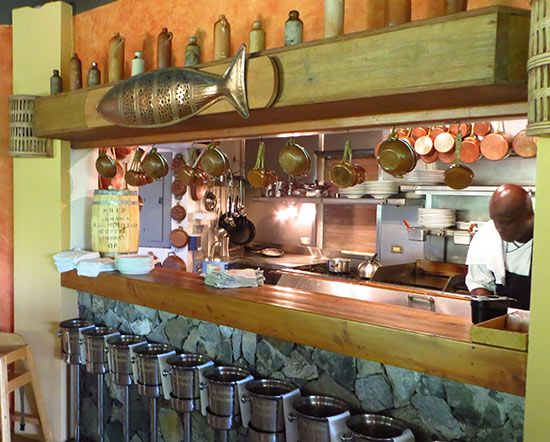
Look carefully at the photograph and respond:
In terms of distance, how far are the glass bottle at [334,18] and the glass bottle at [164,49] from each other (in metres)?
1.14

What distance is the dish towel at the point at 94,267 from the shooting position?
346cm

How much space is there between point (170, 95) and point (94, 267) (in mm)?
1385

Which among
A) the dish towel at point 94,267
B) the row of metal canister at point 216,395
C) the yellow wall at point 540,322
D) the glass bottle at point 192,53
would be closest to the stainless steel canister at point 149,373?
the row of metal canister at point 216,395

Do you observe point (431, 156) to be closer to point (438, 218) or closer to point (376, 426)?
point (438, 218)

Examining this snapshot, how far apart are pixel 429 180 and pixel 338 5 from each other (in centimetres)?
323

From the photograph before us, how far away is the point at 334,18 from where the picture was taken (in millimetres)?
2254

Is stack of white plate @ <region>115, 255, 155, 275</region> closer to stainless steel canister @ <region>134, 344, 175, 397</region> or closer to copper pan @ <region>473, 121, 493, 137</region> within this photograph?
stainless steel canister @ <region>134, 344, 175, 397</region>

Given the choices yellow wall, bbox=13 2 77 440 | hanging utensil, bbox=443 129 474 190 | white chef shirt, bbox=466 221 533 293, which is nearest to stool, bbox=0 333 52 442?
yellow wall, bbox=13 2 77 440

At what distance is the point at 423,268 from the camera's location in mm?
5414

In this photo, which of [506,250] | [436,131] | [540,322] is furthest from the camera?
[436,131]

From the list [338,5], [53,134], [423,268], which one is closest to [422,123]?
[338,5]

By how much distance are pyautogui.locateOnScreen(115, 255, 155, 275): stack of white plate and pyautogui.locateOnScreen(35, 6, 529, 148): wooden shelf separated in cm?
106

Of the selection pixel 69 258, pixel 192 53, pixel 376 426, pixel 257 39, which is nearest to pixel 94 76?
pixel 192 53

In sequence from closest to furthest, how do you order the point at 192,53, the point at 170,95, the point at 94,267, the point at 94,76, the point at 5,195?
the point at 170,95, the point at 192,53, the point at 94,76, the point at 94,267, the point at 5,195
